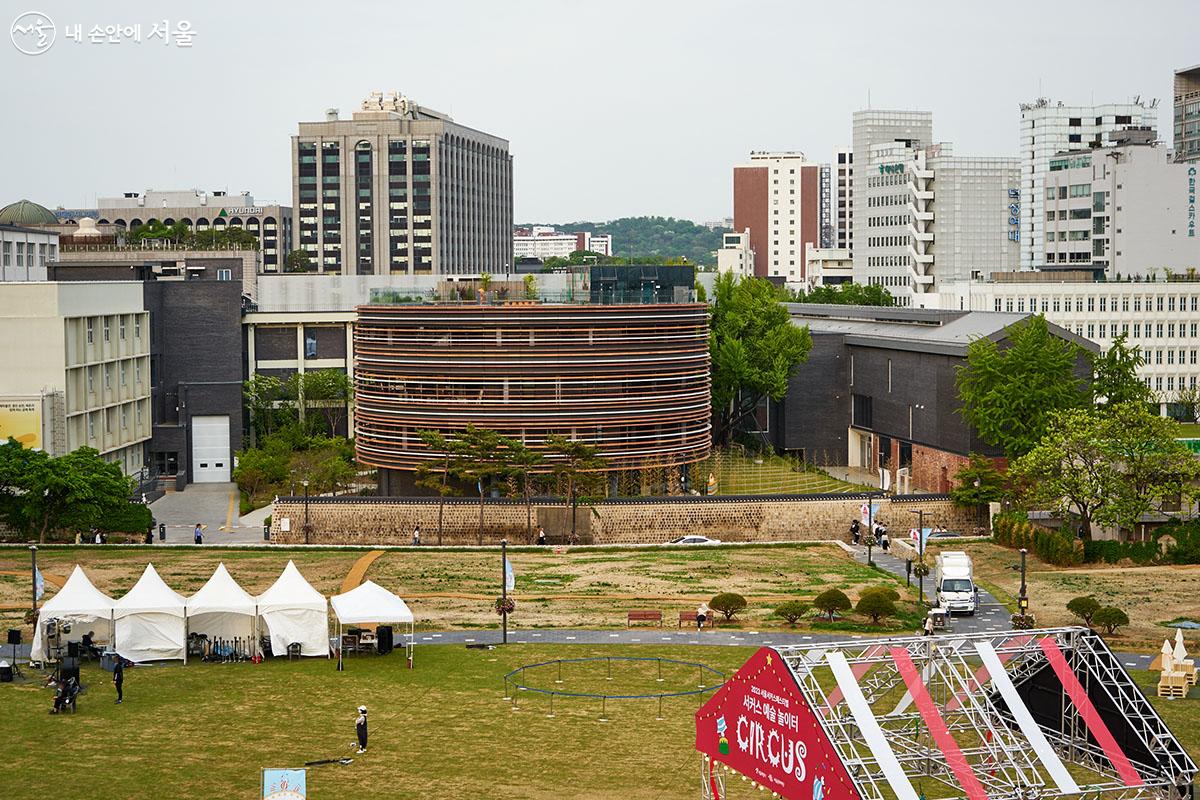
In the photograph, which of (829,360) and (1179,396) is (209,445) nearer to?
(829,360)

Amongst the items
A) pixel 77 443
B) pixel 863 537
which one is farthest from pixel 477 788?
pixel 77 443

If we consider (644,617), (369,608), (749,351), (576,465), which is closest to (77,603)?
(369,608)

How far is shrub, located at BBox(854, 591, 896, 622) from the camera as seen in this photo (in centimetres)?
5834

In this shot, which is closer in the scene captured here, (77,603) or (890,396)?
(77,603)

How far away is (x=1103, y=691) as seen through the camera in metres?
36.2

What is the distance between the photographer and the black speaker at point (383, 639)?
53.5 m

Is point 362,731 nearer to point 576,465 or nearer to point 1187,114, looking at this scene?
point 576,465

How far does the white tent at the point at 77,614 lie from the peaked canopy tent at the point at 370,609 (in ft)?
24.5

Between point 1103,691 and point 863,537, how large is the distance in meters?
44.2

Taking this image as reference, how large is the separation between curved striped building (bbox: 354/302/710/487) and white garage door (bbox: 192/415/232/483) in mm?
21318

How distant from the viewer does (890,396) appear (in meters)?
97.7

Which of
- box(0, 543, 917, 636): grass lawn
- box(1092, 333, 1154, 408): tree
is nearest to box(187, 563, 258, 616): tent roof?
box(0, 543, 917, 636): grass lawn

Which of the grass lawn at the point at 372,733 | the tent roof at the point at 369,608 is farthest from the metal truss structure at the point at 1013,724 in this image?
the tent roof at the point at 369,608

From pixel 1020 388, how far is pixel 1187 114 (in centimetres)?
10891
